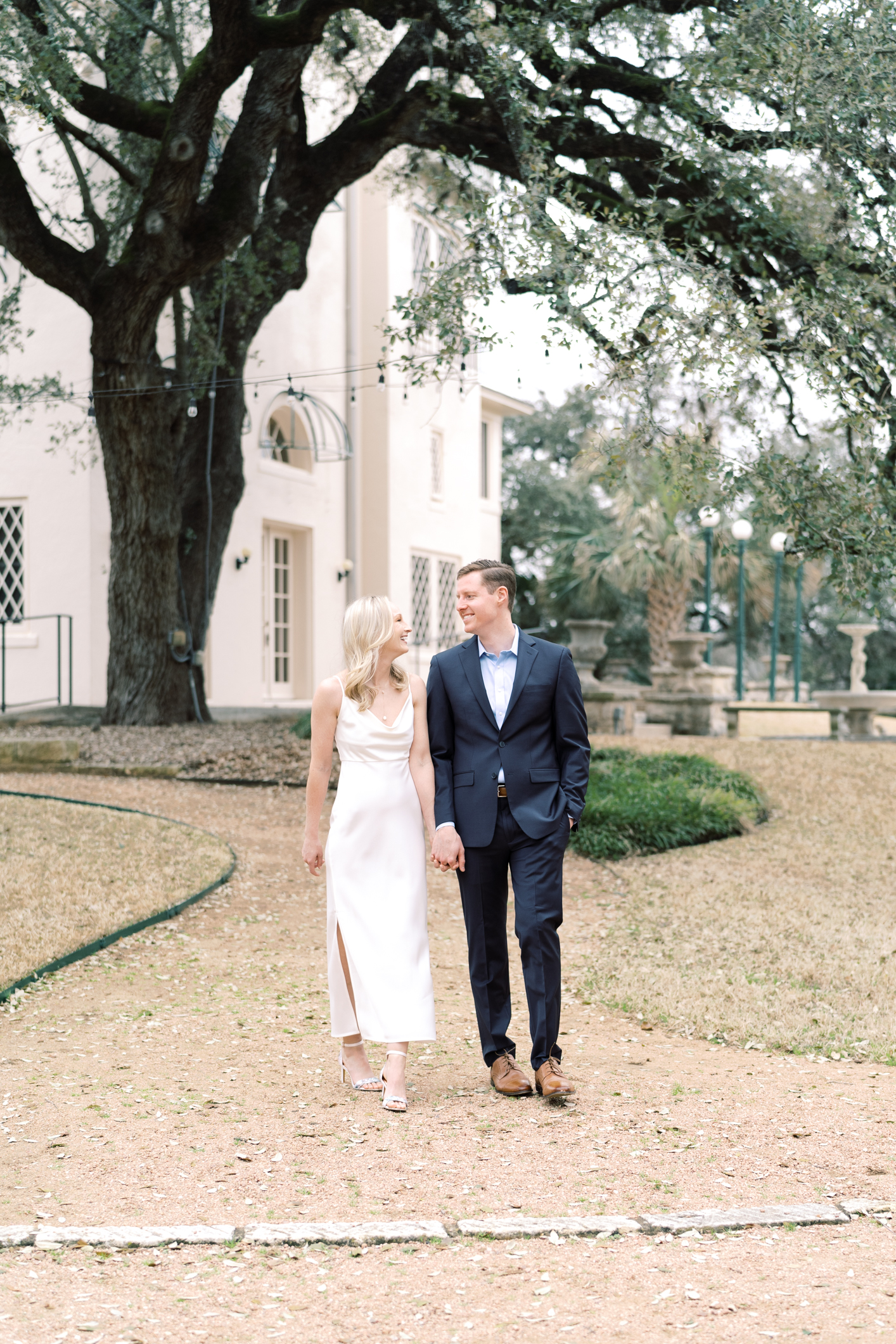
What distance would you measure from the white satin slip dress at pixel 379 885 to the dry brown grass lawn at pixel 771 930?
5.23 ft

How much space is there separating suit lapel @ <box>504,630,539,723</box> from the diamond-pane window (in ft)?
55.8

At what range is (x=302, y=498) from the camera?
18.1 metres

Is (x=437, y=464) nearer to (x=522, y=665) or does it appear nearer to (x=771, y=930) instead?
(x=771, y=930)

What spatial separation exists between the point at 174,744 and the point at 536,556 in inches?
736

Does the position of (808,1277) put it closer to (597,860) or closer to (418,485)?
(597,860)

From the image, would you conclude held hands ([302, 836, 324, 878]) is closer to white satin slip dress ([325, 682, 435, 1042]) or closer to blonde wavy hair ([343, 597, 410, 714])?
white satin slip dress ([325, 682, 435, 1042])

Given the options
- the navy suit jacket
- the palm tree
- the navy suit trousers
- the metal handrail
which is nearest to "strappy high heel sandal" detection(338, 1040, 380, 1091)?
the navy suit trousers

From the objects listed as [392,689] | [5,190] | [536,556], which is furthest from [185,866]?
[536,556]

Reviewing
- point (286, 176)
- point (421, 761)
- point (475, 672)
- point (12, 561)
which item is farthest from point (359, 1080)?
point (12, 561)

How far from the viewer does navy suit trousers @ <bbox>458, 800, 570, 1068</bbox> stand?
4152 millimetres

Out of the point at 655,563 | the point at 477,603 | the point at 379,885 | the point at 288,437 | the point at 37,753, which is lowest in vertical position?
the point at 37,753

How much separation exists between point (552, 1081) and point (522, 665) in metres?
1.31

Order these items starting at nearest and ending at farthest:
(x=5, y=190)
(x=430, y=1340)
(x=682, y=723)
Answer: (x=430, y=1340) < (x=5, y=190) < (x=682, y=723)

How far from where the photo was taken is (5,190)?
10.7 metres
